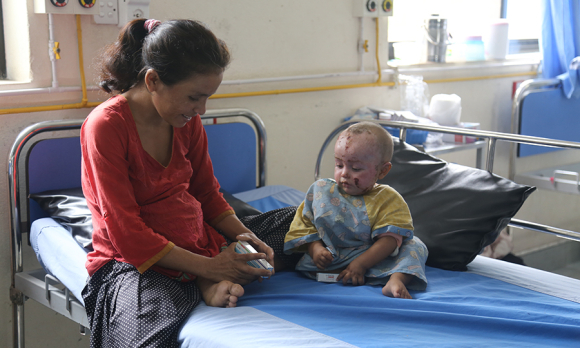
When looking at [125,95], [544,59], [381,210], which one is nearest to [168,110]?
[125,95]

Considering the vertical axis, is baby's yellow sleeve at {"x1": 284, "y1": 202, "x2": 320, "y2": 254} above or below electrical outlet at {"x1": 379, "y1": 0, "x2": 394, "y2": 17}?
below

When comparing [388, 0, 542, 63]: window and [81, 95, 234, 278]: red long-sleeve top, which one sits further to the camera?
[388, 0, 542, 63]: window

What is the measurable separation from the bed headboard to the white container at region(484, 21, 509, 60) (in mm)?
2209

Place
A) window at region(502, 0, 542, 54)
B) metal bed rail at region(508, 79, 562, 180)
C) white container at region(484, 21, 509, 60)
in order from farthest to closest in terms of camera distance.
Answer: window at region(502, 0, 542, 54), white container at region(484, 21, 509, 60), metal bed rail at region(508, 79, 562, 180)

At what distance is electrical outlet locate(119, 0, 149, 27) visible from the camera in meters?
2.35

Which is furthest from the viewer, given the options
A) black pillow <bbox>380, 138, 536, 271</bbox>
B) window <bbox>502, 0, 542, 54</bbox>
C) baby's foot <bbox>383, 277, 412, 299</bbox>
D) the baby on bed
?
window <bbox>502, 0, 542, 54</bbox>

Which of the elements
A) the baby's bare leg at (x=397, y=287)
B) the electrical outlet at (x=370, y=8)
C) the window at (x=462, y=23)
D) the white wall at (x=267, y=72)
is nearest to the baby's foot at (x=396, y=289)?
the baby's bare leg at (x=397, y=287)

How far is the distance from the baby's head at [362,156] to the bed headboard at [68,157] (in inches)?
39.8

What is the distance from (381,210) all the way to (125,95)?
0.86m

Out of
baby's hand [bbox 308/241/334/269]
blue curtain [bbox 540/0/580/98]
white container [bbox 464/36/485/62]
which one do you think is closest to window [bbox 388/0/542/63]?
white container [bbox 464/36/485/62]

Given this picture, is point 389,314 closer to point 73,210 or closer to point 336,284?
point 336,284

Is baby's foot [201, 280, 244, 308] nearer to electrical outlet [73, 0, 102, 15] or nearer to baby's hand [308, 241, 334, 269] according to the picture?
baby's hand [308, 241, 334, 269]

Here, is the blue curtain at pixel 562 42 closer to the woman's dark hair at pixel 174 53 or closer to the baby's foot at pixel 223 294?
the woman's dark hair at pixel 174 53

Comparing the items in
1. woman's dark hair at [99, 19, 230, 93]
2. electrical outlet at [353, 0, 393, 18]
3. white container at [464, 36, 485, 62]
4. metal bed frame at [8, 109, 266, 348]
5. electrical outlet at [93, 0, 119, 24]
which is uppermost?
electrical outlet at [353, 0, 393, 18]
